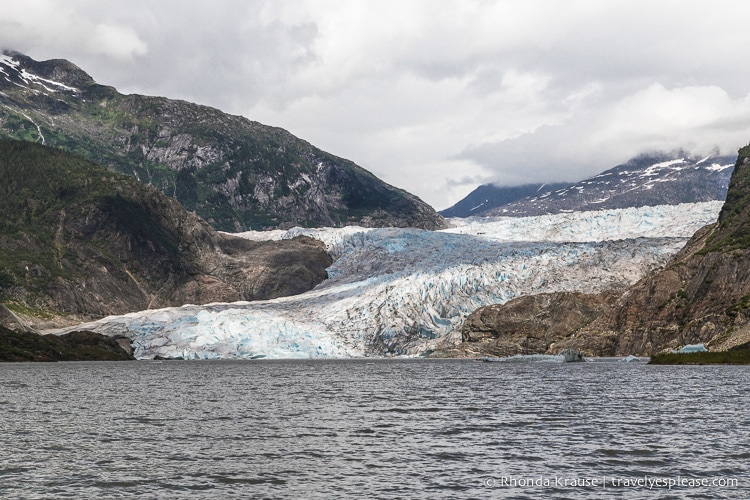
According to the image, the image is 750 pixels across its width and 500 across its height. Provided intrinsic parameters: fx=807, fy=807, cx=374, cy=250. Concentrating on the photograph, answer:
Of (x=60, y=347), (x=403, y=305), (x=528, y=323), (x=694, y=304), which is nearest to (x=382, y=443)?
(x=694, y=304)

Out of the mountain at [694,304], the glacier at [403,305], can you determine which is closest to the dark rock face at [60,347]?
the glacier at [403,305]

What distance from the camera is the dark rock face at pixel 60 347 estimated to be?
147750mm

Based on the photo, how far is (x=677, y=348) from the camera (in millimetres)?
121125

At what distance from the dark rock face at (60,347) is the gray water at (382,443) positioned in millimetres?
89066

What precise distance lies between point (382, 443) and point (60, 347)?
134975 millimetres

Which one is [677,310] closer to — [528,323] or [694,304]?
[694,304]

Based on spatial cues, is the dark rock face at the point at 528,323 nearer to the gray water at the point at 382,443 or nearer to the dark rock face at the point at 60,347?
the dark rock face at the point at 60,347

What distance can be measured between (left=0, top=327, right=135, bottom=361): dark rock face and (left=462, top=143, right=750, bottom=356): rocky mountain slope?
69.2m

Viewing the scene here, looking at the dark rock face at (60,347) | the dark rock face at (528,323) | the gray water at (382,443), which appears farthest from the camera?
the dark rock face at (60,347)

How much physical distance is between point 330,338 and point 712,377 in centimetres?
8586

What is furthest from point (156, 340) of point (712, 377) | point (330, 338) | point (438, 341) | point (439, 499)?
point (439, 499)

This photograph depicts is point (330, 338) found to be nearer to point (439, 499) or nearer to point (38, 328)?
point (38, 328)

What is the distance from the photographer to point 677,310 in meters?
125

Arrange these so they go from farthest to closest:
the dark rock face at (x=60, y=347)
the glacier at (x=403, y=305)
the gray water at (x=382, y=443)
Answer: the glacier at (x=403, y=305) → the dark rock face at (x=60, y=347) → the gray water at (x=382, y=443)
